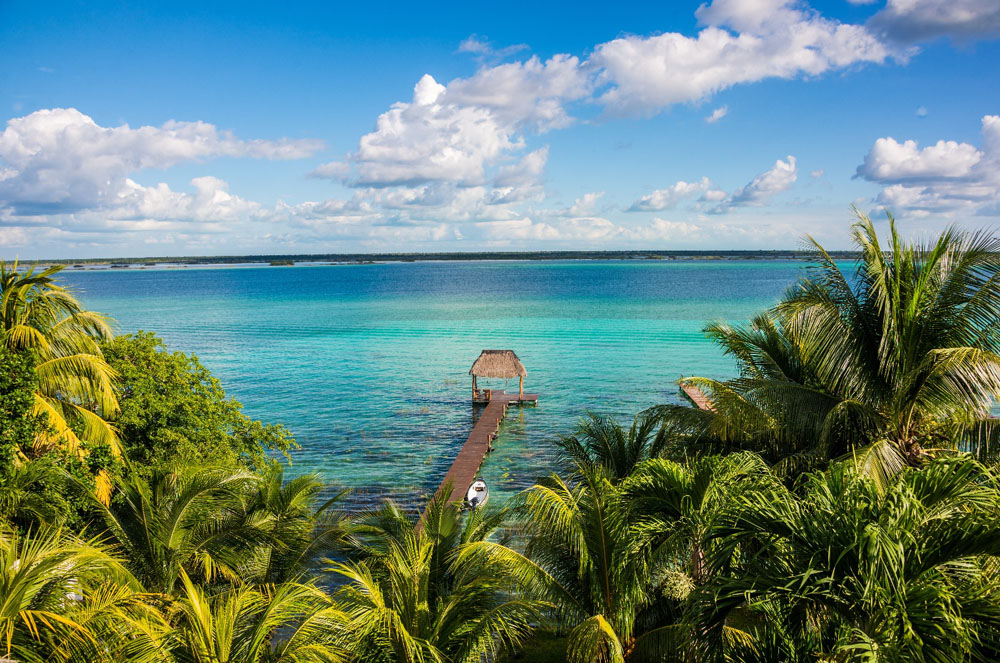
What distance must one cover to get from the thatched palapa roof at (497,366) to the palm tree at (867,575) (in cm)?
2212

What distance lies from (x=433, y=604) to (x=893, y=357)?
671 cm

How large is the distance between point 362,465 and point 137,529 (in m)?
11.0

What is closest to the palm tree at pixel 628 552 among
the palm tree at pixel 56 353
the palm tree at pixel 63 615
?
the palm tree at pixel 63 615

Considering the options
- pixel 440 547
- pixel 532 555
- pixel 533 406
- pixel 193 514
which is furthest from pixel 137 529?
pixel 533 406

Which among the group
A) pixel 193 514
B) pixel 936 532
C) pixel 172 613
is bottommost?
pixel 172 613

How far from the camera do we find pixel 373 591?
6.28 meters

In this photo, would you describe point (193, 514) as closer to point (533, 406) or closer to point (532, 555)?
point (532, 555)

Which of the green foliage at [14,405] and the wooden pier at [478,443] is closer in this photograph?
the green foliage at [14,405]

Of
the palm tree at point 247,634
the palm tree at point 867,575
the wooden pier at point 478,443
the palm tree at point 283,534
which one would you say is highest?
the palm tree at point 867,575

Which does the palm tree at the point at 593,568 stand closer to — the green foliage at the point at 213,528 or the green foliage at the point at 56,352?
the green foliage at the point at 213,528

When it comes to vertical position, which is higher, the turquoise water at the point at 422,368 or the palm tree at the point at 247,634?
the palm tree at the point at 247,634

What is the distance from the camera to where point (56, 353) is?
10703mm

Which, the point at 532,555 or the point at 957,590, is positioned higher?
the point at 957,590

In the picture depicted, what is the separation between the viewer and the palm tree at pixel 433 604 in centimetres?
617
